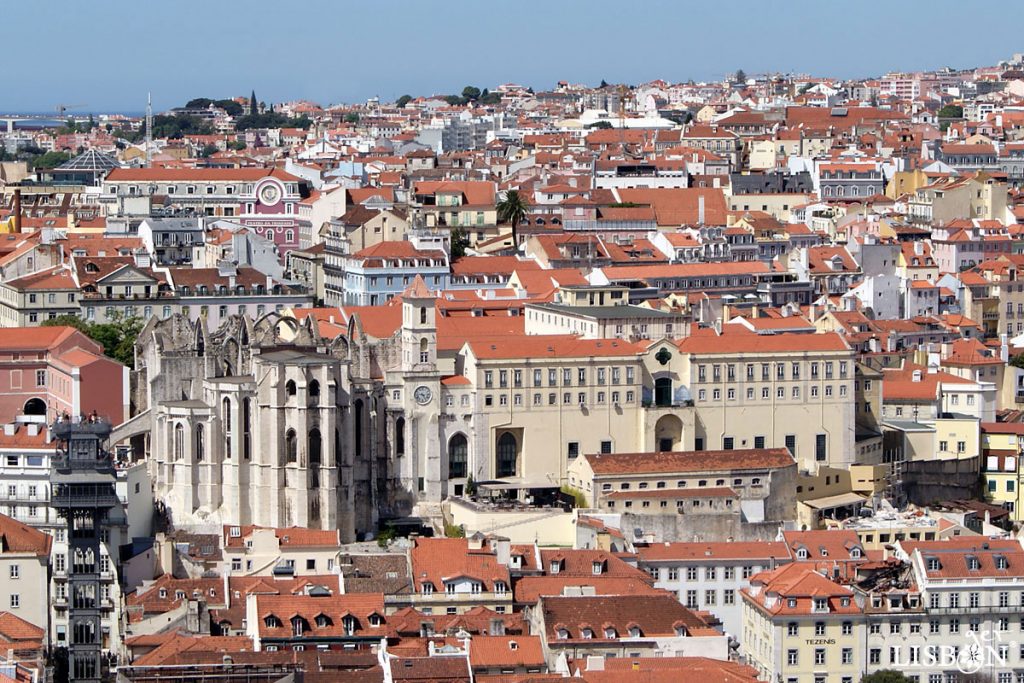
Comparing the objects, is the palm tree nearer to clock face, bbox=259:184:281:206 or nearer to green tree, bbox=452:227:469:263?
green tree, bbox=452:227:469:263

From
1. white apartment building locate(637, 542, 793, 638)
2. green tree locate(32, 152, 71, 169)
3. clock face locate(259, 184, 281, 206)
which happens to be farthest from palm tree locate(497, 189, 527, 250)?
green tree locate(32, 152, 71, 169)

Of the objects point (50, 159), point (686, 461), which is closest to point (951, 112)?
point (50, 159)

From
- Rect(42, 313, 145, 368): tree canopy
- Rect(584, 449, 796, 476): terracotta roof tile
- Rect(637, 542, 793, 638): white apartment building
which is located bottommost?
Rect(637, 542, 793, 638): white apartment building

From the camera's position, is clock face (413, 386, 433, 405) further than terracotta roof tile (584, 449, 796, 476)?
Yes

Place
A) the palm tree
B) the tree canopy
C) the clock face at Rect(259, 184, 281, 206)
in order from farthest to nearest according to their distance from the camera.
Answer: the clock face at Rect(259, 184, 281, 206)
the palm tree
the tree canopy

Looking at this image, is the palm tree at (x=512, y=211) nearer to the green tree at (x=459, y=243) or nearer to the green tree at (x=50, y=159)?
the green tree at (x=459, y=243)

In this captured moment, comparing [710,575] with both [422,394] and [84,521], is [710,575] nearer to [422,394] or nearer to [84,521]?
[422,394]
